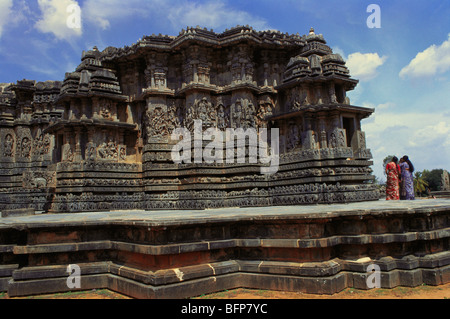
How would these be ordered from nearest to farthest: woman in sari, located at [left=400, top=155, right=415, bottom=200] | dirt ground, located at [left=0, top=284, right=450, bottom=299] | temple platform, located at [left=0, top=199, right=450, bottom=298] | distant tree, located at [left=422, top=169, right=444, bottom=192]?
dirt ground, located at [left=0, top=284, right=450, bottom=299]
temple platform, located at [left=0, top=199, right=450, bottom=298]
woman in sari, located at [left=400, top=155, right=415, bottom=200]
distant tree, located at [left=422, top=169, right=444, bottom=192]

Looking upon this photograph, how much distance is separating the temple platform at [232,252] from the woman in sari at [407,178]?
19.6 feet

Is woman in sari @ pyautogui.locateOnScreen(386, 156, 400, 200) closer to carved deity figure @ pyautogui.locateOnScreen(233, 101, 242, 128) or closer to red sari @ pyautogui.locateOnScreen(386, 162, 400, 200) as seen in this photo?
red sari @ pyautogui.locateOnScreen(386, 162, 400, 200)

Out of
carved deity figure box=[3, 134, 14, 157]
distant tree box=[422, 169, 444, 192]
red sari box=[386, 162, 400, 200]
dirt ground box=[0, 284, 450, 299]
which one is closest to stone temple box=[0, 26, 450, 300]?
dirt ground box=[0, 284, 450, 299]

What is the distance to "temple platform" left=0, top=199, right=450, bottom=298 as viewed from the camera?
577 centimetres

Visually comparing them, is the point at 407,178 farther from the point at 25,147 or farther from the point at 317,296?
the point at 25,147

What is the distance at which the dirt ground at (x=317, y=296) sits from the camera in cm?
554

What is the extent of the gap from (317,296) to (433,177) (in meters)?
72.3

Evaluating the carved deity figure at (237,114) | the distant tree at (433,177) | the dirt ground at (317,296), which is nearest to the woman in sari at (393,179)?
the carved deity figure at (237,114)

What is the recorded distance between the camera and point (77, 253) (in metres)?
6.57

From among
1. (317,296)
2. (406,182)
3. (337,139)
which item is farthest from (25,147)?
(317,296)

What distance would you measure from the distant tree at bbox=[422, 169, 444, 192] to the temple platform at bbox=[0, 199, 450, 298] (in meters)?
66.3
